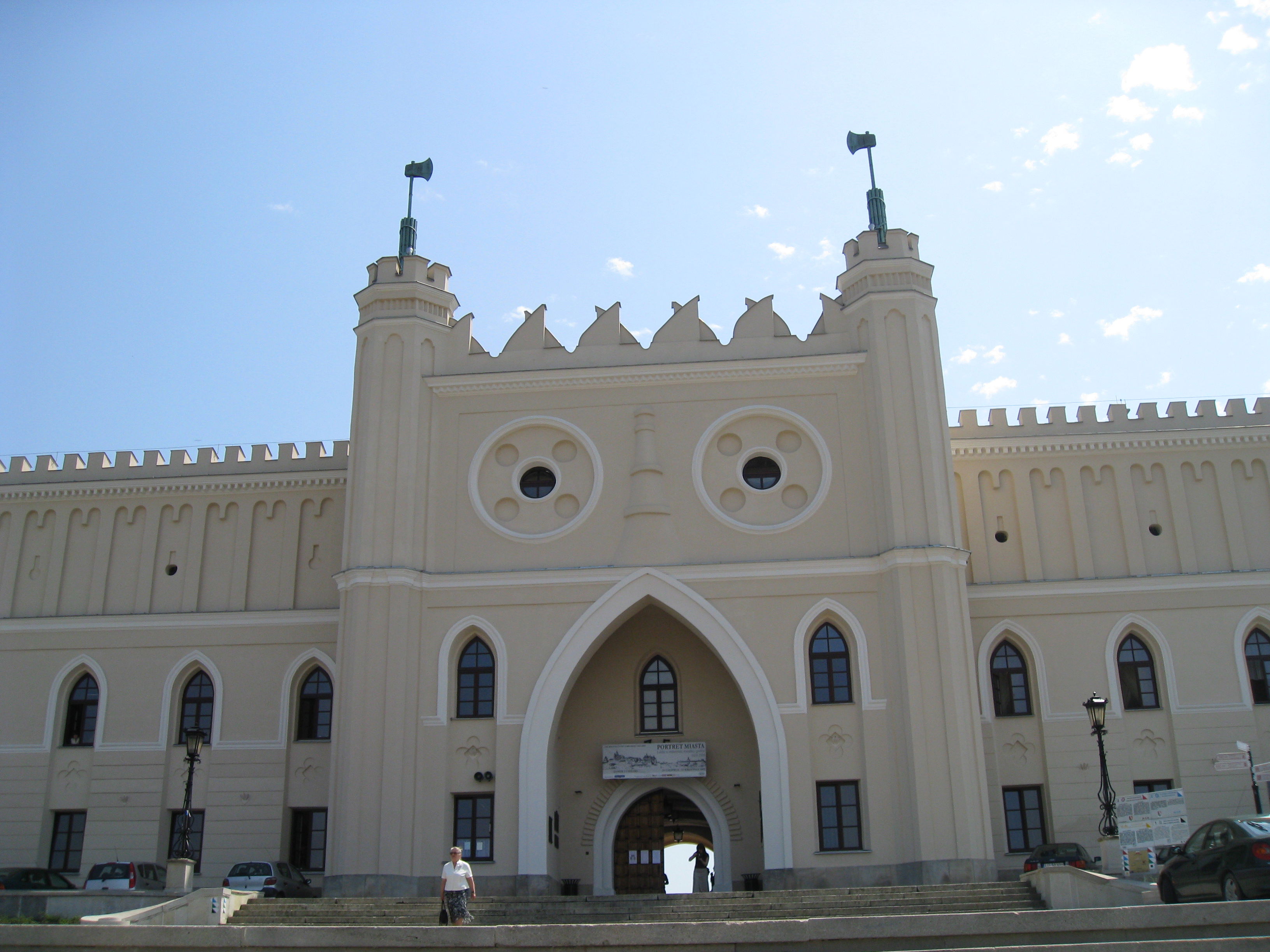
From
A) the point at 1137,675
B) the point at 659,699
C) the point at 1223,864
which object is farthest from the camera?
the point at 1137,675

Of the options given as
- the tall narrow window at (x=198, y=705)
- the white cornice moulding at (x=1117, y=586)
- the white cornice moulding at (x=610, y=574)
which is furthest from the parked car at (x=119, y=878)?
the white cornice moulding at (x=1117, y=586)

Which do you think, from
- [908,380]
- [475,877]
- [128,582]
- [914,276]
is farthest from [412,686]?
[914,276]

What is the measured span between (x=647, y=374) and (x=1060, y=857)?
12.5m

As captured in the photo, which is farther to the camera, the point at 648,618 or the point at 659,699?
the point at 648,618

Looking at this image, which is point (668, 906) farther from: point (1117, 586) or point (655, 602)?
point (1117, 586)

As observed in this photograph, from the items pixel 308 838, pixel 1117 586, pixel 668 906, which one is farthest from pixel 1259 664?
pixel 308 838

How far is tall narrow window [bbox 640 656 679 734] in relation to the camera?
2558cm

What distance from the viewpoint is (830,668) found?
24.2 m

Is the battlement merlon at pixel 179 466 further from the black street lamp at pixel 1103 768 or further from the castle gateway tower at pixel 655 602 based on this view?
the black street lamp at pixel 1103 768

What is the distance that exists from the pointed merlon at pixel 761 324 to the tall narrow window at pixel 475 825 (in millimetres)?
11004

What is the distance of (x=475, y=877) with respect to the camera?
23469 millimetres

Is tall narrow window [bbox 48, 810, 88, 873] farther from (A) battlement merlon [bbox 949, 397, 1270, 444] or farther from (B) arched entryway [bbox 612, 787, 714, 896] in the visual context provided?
(A) battlement merlon [bbox 949, 397, 1270, 444]

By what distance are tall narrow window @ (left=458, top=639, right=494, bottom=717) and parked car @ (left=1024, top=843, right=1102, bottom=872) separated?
10718mm

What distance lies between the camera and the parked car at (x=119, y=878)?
2350cm
